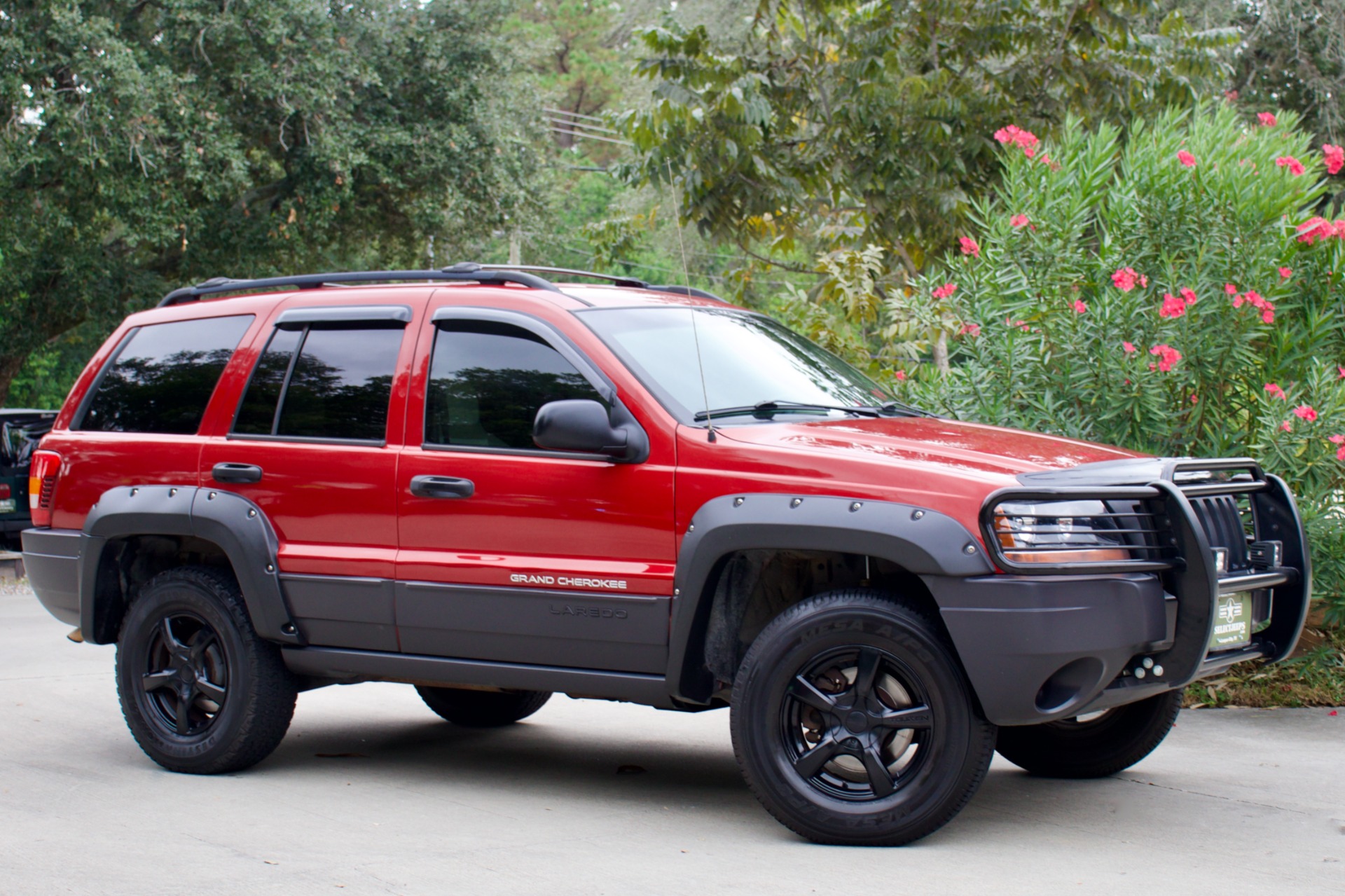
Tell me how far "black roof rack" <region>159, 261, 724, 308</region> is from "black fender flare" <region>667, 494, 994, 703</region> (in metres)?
1.38

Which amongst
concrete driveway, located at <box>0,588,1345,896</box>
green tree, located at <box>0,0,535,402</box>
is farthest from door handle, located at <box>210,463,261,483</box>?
green tree, located at <box>0,0,535,402</box>

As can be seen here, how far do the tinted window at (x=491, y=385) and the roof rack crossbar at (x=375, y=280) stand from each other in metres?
0.27

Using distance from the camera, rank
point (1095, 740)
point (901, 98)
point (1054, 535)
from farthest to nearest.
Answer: point (901, 98) → point (1095, 740) → point (1054, 535)

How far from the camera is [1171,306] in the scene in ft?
23.7

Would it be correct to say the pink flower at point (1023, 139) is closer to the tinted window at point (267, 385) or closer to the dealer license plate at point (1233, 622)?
the dealer license plate at point (1233, 622)

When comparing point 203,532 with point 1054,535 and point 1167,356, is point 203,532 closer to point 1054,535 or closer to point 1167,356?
point 1054,535

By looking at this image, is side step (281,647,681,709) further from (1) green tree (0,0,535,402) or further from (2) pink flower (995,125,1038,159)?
(1) green tree (0,0,535,402)

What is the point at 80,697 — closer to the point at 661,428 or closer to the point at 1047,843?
the point at 661,428

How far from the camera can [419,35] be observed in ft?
72.0

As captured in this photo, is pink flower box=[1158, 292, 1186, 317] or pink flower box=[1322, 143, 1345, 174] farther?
pink flower box=[1322, 143, 1345, 174]

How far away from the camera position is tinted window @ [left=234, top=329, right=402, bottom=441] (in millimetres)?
5879

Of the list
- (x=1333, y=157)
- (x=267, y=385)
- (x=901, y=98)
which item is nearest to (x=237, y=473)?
(x=267, y=385)

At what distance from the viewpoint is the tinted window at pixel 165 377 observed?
6434mm

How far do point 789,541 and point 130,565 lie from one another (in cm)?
332
